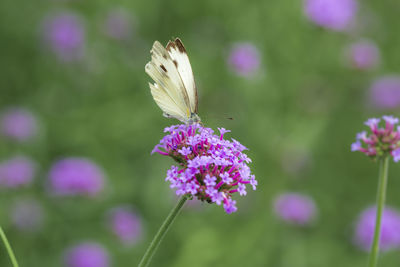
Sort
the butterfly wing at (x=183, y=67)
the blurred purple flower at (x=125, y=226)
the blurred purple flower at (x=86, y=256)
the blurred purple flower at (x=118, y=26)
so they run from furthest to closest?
the blurred purple flower at (x=118, y=26), the blurred purple flower at (x=125, y=226), the blurred purple flower at (x=86, y=256), the butterfly wing at (x=183, y=67)

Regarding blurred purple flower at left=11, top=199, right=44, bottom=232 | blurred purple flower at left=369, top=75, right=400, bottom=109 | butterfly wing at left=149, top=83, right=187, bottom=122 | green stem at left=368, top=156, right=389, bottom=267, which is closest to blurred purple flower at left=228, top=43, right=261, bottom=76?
blurred purple flower at left=369, top=75, right=400, bottom=109

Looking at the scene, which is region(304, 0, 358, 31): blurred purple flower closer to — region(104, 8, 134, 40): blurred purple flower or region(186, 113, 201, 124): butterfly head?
region(104, 8, 134, 40): blurred purple flower

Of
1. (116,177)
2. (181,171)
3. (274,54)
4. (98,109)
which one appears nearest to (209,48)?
(274,54)

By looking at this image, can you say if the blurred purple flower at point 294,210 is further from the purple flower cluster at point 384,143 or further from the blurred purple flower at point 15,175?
→ the purple flower cluster at point 384,143

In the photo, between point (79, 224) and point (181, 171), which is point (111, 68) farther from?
point (181, 171)

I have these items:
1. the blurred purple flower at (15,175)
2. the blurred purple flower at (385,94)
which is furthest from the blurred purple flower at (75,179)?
the blurred purple flower at (385,94)

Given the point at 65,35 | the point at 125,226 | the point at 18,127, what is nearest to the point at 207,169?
the point at 125,226

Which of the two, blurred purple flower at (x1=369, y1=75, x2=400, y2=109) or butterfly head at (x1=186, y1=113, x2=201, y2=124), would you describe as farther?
blurred purple flower at (x1=369, y1=75, x2=400, y2=109)

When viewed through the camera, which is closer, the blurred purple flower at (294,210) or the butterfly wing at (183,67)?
the butterfly wing at (183,67)

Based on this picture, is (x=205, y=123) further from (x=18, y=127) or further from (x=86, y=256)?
(x=18, y=127)
